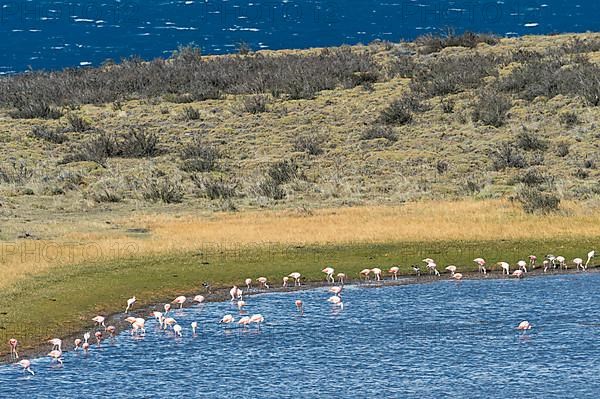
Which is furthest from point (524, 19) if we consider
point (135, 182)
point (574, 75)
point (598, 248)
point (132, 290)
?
point (132, 290)

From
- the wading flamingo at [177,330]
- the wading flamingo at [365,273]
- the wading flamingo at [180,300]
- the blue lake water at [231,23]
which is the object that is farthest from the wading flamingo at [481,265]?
the blue lake water at [231,23]

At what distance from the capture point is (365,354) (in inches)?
944

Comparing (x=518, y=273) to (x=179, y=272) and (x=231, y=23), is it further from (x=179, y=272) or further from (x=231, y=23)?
(x=231, y=23)

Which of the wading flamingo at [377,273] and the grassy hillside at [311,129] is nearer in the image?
the wading flamingo at [377,273]

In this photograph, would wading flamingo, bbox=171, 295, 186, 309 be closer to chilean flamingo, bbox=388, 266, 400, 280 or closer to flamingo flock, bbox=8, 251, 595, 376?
flamingo flock, bbox=8, 251, 595, 376

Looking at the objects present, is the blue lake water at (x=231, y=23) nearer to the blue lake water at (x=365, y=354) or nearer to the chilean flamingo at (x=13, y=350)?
the blue lake water at (x=365, y=354)

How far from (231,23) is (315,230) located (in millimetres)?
90837

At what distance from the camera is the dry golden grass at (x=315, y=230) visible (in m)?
36.4

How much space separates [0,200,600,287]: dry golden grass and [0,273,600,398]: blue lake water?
7.14m

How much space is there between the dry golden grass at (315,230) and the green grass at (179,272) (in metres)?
0.71

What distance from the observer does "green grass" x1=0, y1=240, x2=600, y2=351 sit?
28000mm

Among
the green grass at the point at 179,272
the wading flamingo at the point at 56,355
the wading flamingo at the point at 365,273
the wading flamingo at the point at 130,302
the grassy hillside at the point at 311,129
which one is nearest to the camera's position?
the wading flamingo at the point at 56,355

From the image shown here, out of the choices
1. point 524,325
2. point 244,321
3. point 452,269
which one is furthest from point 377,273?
point 524,325

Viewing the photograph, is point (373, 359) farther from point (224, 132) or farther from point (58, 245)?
point (224, 132)
